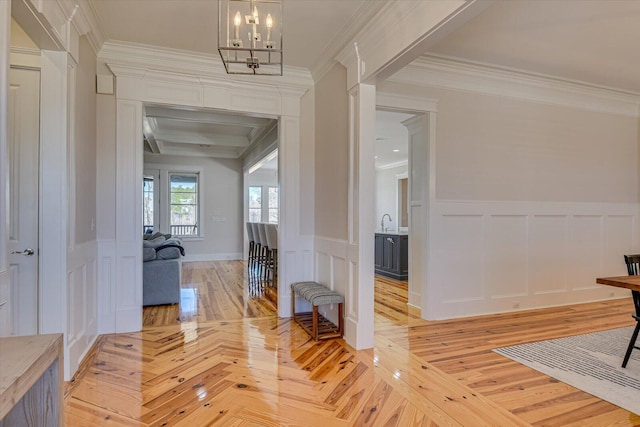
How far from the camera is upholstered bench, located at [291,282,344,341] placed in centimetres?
325

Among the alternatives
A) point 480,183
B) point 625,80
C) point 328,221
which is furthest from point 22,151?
point 625,80

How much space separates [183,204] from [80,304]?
6449 mm

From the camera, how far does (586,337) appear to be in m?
3.32

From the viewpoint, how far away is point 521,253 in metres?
4.23

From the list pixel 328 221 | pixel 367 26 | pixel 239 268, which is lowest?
pixel 239 268

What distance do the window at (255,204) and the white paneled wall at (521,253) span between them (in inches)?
273

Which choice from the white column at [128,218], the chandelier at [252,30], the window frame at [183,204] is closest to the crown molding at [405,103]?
the chandelier at [252,30]

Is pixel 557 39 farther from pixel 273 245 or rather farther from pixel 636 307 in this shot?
pixel 273 245

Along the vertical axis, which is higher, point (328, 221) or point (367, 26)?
point (367, 26)

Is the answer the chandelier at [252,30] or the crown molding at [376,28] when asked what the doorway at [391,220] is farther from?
the chandelier at [252,30]

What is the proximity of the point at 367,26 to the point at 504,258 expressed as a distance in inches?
119

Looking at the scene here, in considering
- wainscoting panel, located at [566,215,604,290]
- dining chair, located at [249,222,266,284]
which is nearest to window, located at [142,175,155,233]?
dining chair, located at [249,222,266,284]

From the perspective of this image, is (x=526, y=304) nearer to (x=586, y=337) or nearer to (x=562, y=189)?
(x=586, y=337)

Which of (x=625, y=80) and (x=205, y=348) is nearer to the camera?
(x=205, y=348)
